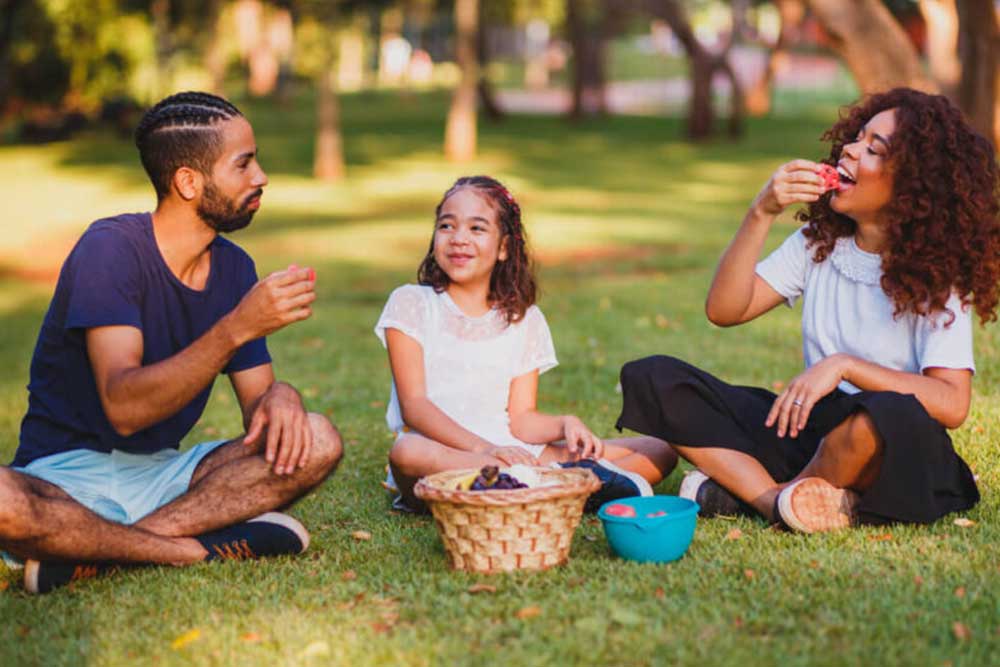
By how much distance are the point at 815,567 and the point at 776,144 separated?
25.8 meters

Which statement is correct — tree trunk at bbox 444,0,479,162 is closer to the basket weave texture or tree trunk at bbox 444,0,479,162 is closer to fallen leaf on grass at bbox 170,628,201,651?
the basket weave texture

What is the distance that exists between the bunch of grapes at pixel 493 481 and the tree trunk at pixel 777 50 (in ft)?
69.0

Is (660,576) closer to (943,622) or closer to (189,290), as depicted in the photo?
(943,622)

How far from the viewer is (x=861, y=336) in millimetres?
4375

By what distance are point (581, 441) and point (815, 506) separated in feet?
2.70

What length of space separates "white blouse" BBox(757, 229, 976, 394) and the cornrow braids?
202 cm

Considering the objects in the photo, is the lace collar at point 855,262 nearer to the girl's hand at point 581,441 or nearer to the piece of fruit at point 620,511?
the girl's hand at point 581,441

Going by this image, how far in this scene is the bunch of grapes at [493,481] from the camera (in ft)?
12.5

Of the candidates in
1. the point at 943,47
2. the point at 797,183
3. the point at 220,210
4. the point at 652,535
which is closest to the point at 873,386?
the point at 797,183

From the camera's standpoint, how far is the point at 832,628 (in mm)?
3285

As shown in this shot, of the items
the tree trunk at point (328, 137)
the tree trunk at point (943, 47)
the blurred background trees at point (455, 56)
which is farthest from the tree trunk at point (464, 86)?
the tree trunk at point (943, 47)

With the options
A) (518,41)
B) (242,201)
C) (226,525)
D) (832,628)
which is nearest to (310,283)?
(242,201)

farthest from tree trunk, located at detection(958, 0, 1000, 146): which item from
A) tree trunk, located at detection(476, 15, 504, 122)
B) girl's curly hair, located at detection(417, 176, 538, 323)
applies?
tree trunk, located at detection(476, 15, 504, 122)

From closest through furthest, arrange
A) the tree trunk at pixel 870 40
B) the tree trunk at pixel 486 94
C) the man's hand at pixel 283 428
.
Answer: the man's hand at pixel 283 428
the tree trunk at pixel 870 40
the tree trunk at pixel 486 94
